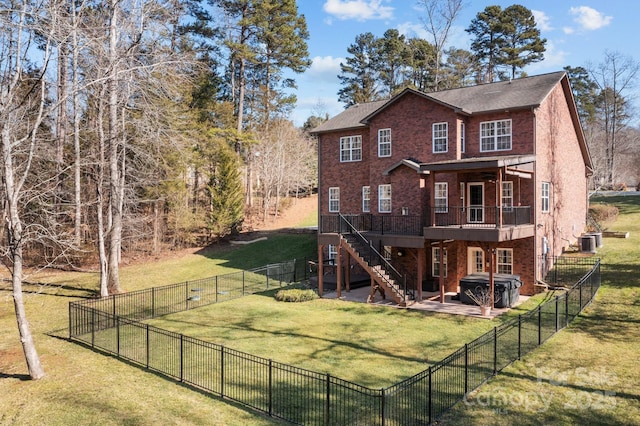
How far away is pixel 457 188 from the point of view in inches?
806

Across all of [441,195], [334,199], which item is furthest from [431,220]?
[334,199]

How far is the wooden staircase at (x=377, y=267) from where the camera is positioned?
60.4 ft

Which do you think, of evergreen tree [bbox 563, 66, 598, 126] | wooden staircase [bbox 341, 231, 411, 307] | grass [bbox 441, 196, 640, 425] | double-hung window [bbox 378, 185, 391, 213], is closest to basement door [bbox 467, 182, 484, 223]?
double-hung window [bbox 378, 185, 391, 213]

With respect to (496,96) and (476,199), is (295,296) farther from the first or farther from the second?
(496,96)

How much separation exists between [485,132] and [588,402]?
13.9 m

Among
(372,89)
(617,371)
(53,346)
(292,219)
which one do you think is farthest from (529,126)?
(372,89)

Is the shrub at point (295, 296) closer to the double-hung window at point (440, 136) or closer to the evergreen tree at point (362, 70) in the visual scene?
the double-hung window at point (440, 136)

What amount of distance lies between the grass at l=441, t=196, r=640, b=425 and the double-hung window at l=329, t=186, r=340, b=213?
536 inches

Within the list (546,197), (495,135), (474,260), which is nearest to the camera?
(495,135)

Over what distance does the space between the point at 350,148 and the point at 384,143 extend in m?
2.87

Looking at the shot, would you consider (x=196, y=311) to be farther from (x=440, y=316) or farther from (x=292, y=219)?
(x=292, y=219)

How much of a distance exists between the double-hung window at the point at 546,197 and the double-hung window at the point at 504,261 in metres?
2.70

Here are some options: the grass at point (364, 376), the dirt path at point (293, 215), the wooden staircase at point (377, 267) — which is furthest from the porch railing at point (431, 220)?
the dirt path at point (293, 215)

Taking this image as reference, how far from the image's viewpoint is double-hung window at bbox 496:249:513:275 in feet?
65.4
